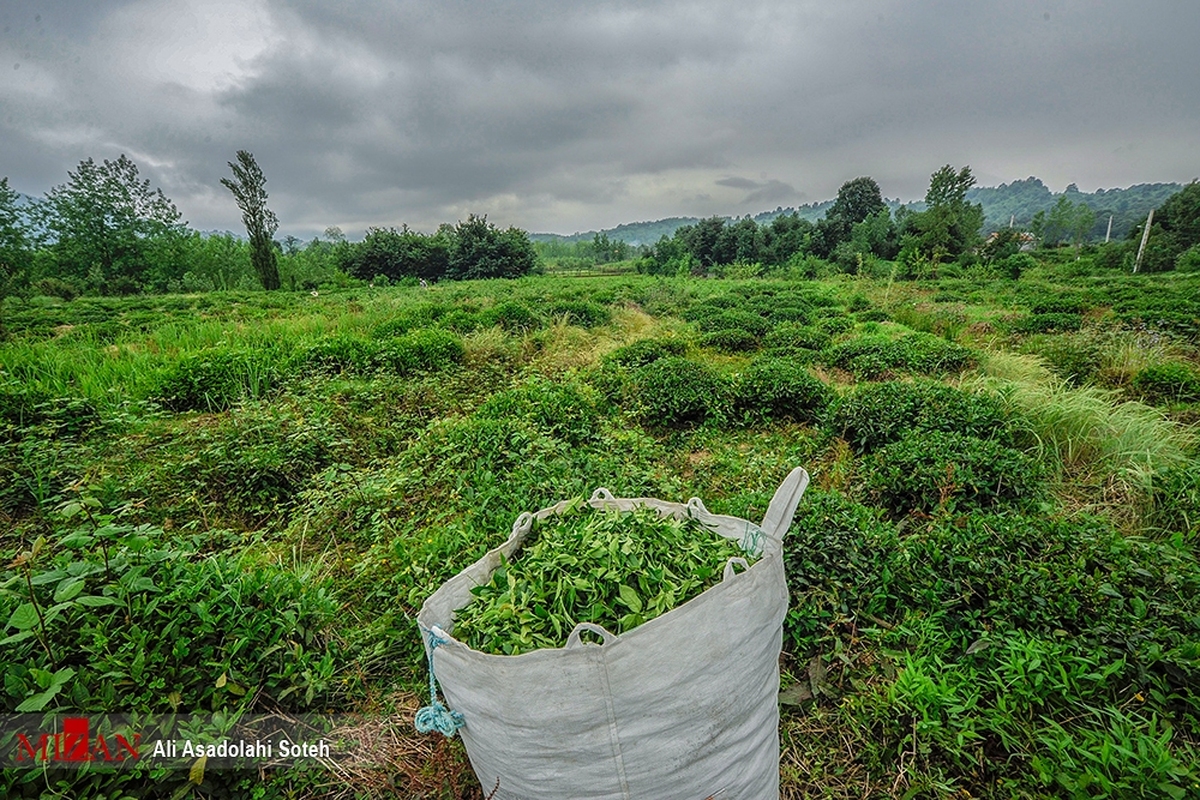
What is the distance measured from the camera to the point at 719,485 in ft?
10.6

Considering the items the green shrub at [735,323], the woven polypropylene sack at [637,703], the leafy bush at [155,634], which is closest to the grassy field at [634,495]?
the leafy bush at [155,634]

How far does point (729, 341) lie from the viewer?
805 centimetres

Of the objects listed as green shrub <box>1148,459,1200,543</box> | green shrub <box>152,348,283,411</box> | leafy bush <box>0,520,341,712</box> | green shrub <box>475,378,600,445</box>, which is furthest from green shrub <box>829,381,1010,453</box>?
green shrub <box>152,348,283,411</box>

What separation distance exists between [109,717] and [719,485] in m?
2.91

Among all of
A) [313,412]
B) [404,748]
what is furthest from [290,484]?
[404,748]

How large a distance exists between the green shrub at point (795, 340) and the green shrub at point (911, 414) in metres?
3.44

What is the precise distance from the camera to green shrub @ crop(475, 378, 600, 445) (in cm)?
373

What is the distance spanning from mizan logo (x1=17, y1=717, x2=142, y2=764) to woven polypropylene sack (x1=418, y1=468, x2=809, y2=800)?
71 cm

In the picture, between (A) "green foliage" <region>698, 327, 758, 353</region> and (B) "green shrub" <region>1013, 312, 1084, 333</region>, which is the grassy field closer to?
(A) "green foliage" <region>698, 327, 758, 353</region>

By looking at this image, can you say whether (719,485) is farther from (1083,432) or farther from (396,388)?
(396,388)

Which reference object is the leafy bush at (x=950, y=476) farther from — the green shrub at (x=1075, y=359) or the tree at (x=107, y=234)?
the tree at (x=107, y=234)

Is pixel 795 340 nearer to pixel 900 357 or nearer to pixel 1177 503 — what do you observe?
pixel 900 357

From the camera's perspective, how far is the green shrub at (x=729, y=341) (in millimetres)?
8035

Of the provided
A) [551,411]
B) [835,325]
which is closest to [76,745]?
[551,411]
